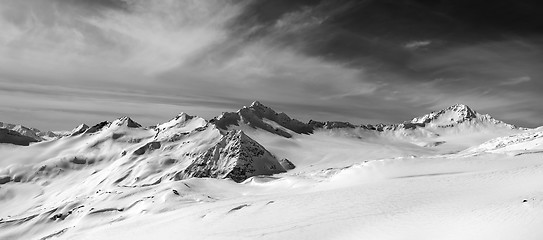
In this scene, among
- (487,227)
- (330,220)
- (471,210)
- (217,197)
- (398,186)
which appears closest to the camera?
(487,227)

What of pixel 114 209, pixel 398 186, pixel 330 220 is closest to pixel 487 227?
pixel 330 220

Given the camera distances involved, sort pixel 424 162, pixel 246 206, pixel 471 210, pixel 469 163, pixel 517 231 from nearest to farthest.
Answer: pixel 517 231, pixel 471 210, pixel 246 206, pixel 469 163, pixel 424 162

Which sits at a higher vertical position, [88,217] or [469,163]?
[469,163]

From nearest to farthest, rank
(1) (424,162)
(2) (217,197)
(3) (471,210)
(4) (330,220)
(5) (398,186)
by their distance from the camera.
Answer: (3) (471,210) < (4) (330,220) < (5) (398,186) < (1) (424,162) < (2) (217,197)

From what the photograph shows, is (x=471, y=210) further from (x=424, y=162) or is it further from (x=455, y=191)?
(x=424, y=162)

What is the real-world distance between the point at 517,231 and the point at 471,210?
21.6 feet

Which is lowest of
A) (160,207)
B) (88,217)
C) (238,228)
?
(88,217)

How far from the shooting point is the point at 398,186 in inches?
1690

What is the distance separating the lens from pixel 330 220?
33.9m

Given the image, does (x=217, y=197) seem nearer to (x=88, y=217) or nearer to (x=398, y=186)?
(x=88, y=217)

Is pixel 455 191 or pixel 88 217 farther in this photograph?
pixel 88 217

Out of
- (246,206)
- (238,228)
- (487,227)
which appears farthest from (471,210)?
(246,206)

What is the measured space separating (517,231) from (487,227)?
6.68 ft

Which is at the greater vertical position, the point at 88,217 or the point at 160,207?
the point at 160,207
